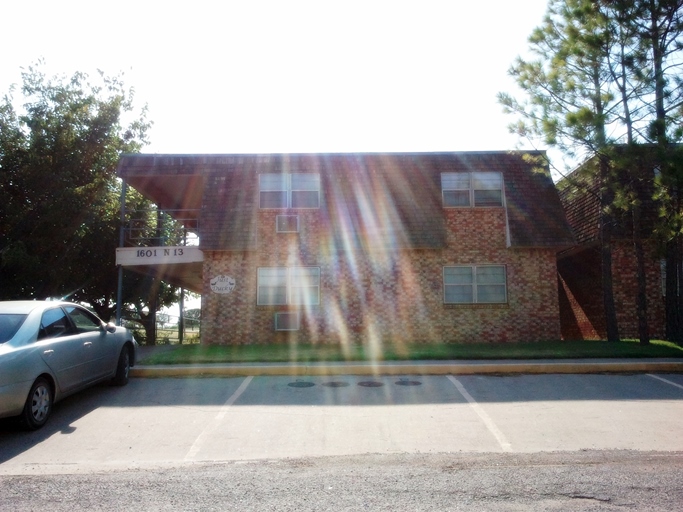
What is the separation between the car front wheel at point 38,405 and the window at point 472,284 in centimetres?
1134

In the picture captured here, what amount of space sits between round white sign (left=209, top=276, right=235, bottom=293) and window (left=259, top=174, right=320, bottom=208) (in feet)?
7.35

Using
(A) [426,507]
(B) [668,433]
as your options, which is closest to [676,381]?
(B) [668,433]

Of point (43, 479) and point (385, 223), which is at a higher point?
point (385, 223)

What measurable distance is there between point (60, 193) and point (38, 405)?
46.8 ft

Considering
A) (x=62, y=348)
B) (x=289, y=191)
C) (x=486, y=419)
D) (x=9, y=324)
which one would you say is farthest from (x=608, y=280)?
(x=9, y=324)

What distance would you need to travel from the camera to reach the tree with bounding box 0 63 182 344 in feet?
63.8

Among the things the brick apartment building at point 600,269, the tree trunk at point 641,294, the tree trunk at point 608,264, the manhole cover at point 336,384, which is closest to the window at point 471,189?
the brick apartment building at point 600,269

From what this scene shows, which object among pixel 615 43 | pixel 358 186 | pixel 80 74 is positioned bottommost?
pixel 358 186

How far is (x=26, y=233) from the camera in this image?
1959cm

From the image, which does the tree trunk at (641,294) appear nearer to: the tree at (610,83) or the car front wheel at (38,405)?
the tree at (610,83)

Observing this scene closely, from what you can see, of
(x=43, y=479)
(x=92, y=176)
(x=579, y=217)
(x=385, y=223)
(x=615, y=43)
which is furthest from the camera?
(x=92, y=176)

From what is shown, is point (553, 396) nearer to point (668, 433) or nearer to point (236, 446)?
point (668, 433)

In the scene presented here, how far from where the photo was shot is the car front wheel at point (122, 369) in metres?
9.59

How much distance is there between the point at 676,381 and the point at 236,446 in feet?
23.9
